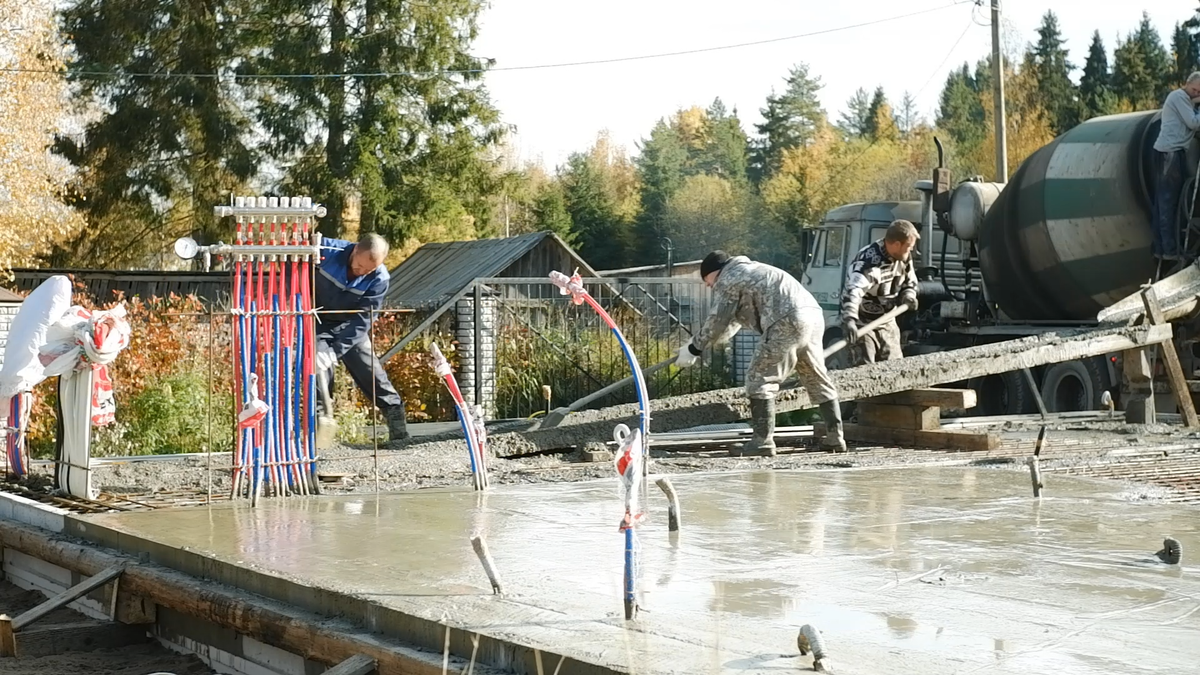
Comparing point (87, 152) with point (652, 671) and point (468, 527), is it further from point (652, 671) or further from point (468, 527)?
point (652, 671)

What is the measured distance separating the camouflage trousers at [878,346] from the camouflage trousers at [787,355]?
6.53 feet

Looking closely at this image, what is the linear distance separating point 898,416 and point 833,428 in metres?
1.18

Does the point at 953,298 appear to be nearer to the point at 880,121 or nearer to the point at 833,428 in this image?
the point at 833,428

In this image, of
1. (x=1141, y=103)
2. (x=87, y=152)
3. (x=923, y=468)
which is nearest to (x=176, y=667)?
(x=923, y=468)

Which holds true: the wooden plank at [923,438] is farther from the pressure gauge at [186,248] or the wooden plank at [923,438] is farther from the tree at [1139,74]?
the tree at [1139,74]

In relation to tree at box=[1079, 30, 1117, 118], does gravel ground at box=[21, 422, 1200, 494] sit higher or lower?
lower

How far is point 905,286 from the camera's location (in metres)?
13.1

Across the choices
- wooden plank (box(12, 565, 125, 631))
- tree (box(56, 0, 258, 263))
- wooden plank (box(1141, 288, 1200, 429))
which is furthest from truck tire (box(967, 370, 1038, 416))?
tree (box(56, 0, 258, 263))

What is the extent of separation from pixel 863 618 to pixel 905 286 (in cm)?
845

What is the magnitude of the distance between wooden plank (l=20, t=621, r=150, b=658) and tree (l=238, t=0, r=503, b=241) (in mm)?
24837

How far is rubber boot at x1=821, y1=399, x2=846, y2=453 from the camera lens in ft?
37.5

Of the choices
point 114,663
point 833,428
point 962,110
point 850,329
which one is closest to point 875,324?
point 850,329

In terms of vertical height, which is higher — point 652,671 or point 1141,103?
point 1141,103

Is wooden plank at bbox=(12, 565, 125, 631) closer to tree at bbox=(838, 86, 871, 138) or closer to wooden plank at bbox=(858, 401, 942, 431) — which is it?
wooden plank at bbox=(858, 401, 942, 431)
